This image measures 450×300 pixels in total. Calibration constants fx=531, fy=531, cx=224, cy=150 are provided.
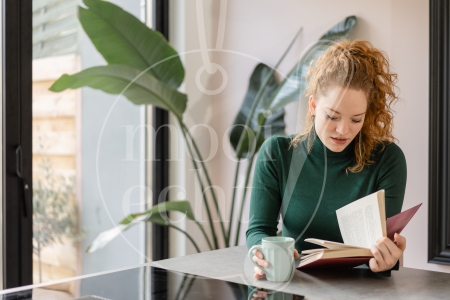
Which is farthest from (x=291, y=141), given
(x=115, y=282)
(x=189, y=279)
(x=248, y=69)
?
(x=248, y=69)

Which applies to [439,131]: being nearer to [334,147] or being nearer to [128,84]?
[334,147]

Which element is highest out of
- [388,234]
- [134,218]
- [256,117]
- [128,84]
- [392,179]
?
[128,84]

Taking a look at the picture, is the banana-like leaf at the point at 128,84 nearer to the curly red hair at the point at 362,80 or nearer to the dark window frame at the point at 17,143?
the dark window frame at the point at 17,143

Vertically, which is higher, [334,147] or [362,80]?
[362,80]

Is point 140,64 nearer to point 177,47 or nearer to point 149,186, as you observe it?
point 177,47

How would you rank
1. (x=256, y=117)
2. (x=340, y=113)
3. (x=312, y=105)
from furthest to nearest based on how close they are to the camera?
1. (x=256, y=117)
2. (x=312, y=105)
3. (x=340, y=113)

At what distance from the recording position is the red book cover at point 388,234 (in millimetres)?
1130

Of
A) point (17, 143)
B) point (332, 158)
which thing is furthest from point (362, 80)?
point (17, 143)

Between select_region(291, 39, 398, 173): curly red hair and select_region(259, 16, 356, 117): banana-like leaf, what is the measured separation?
0.78 metres

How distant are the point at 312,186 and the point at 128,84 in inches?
39.8

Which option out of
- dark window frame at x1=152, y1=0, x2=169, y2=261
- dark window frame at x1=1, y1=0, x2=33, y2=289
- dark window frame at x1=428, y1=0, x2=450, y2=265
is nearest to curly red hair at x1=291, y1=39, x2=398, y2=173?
dark window frame at x1=428, y1=0, x2=450, y2=265

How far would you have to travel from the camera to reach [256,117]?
2568mm

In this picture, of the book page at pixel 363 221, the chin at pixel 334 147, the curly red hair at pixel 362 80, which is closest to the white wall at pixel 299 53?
the curly red hair at pixel 362 80

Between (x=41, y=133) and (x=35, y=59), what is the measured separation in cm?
32
